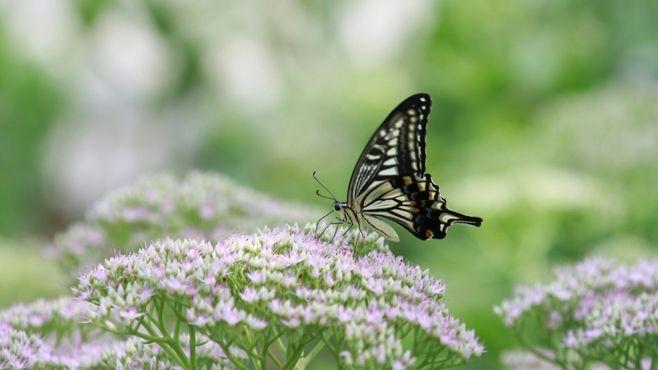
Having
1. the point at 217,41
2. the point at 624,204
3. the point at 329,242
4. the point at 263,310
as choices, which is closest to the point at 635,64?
the point at 624,204

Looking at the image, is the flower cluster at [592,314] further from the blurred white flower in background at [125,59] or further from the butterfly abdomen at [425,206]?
the blurred white flower in background at [125,59]

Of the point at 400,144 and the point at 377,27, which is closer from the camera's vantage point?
the point at 400,144

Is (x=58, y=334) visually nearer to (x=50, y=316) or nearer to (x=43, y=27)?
(x=50, y=316)

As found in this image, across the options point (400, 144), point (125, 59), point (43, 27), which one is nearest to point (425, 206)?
point (400, 144)

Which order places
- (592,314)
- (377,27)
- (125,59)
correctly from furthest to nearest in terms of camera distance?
(125,59)
(377,27)
(592,314)

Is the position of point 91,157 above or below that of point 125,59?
below

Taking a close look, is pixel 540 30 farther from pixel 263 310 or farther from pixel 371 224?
pixel 263 310
